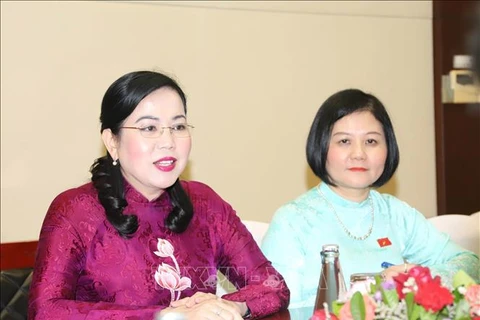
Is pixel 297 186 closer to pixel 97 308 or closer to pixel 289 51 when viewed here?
pixel 289 51

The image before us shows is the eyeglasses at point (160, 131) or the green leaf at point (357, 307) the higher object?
the eyeglasses at point (160, 131)

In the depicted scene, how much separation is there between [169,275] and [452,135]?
273 cm

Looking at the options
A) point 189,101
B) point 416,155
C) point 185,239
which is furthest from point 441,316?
point 416,155

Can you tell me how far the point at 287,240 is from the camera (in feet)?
8.13

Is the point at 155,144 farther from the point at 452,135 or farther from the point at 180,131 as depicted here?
the point at 452,135

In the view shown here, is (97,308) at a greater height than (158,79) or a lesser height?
lesser

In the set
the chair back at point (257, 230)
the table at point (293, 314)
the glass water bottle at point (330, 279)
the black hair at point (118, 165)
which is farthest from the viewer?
the chair back at point (257, 230)

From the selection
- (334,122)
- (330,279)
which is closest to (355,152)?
(334,122)

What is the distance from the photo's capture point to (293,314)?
2.10 meters

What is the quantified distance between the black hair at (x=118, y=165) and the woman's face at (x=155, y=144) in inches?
1.0

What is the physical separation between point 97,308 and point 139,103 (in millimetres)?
618

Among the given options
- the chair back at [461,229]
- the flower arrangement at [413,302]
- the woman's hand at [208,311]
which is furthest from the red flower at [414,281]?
the chair back at [461,229]

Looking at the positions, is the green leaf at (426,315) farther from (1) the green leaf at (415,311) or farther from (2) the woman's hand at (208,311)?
(2) the woman's hand at (208,311)

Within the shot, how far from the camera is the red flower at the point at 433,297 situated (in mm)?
1173
